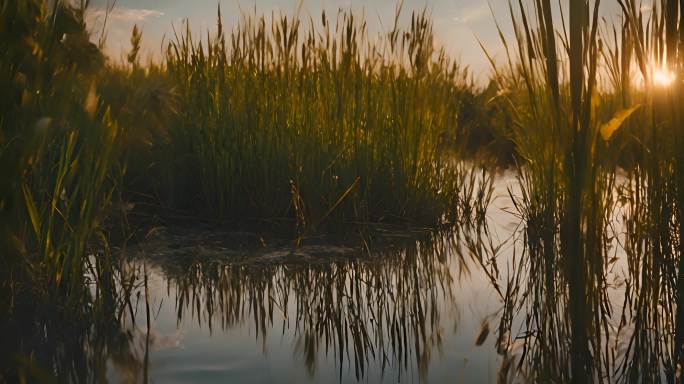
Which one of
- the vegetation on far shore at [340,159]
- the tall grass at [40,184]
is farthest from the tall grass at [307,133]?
the tall grass at [40,184]

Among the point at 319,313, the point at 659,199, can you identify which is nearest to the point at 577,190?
the point at 659,199

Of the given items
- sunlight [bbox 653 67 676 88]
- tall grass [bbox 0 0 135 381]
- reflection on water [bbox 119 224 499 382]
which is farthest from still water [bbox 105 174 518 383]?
sunlight [bbox 653 67 676 88]

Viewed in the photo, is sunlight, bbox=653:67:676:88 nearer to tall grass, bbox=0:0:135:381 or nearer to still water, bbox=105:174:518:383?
still water, bbox=105:174:518:383

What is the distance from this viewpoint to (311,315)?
6.96 ft

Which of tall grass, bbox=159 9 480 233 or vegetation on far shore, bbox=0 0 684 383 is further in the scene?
tall grass, bbox=159 9 480 233

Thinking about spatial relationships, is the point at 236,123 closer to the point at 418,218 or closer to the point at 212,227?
the point at 212,227

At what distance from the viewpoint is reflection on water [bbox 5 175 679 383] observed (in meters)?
1.74

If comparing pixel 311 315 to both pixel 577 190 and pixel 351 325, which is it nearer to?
pixel 351 325

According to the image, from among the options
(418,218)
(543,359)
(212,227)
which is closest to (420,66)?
(418,218)

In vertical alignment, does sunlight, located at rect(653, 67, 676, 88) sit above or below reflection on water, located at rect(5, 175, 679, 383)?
above

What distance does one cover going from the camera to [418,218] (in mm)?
3789

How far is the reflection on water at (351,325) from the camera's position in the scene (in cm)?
174

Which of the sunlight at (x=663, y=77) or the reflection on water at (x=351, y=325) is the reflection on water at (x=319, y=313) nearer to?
the reflection on water at (x=351, y=325)

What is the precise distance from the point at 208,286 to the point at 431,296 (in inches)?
28.7
